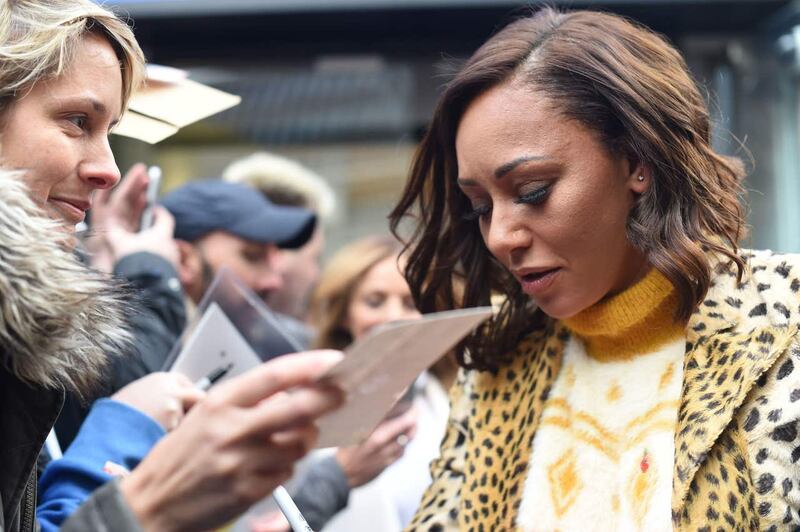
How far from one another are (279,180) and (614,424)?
3359 millimetres

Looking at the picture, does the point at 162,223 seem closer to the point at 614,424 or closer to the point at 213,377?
the point at 213,377

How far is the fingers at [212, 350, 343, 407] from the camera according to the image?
1396mm

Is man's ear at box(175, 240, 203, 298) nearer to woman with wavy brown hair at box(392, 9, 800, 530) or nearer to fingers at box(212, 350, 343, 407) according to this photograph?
woman with wavy brown hair at box(392, 9, 800, 530)

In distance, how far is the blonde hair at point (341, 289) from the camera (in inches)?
173

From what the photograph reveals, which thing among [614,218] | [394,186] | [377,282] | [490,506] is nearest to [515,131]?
[614,218]

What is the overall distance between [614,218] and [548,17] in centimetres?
49

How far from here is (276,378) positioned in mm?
1396

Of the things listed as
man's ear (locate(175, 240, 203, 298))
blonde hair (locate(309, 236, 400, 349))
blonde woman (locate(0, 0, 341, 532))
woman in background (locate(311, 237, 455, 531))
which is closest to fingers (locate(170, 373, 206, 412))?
blonde woman (locate(0, 0, 341, 532))

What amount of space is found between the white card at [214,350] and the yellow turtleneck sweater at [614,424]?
2.47 feet

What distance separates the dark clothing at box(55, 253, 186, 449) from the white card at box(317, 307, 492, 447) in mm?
1460

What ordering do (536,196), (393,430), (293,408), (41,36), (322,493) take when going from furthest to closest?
(393,430), (322,493), (536,196), (41,36), (293,408)

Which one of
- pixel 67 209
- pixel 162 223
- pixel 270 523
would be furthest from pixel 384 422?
pixel 67 209

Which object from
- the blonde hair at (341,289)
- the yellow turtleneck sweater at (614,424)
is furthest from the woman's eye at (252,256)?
the yellow turtleneck sweater at (614,424)

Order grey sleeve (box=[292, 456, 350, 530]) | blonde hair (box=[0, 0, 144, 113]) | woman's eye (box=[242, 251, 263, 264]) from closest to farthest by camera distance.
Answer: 1. blonde hair (box=[0, 0, 144, 113])
2. grey sleeve (box=[292, 456, 350, 530])
3. woman's eye (box=[242, 251, 263, 264])
